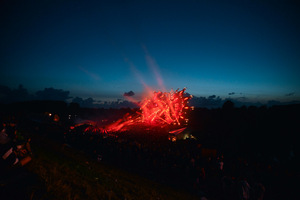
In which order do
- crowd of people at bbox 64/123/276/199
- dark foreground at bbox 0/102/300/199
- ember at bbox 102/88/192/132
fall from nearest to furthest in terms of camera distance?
dark foreground at bbox 0/102/300/199 → crowd of people at bbox 64/123/276/199 → ember at bbox 102/88/192/132

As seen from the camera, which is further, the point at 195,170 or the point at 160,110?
the point at 160,110

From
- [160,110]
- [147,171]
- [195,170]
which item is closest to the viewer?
[195,170]

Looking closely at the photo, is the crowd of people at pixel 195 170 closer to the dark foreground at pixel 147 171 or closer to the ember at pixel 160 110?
the dark foreground at pixel 147 171

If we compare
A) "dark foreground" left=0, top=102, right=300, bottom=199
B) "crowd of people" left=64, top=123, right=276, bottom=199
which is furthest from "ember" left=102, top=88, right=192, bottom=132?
"crowd of people" left=64, top=123, right=276, bottom=199

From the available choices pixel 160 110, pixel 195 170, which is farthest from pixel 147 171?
pixel 160 110

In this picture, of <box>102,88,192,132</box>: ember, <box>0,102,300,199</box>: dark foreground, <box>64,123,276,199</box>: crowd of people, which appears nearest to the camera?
<box>0,102,300,199</box>: dark foreground

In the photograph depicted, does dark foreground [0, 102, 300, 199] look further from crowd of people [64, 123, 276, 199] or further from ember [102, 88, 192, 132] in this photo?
ember [102, 88, 192, 132]

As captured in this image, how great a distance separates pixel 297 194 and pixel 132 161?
10.7 metres

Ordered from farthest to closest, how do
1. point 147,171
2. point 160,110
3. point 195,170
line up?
1. point 160,110
2. point 147,171
3. point 195,170

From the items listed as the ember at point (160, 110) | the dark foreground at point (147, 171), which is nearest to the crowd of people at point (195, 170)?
the dark foreground at point (147, 171)

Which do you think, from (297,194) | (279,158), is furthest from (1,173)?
(279,158)

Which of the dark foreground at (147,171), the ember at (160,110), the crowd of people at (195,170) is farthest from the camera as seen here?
the ember at (160,110)

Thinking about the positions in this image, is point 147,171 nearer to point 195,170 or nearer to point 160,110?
point 195,170

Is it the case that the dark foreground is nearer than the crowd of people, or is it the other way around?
the dark foreground
